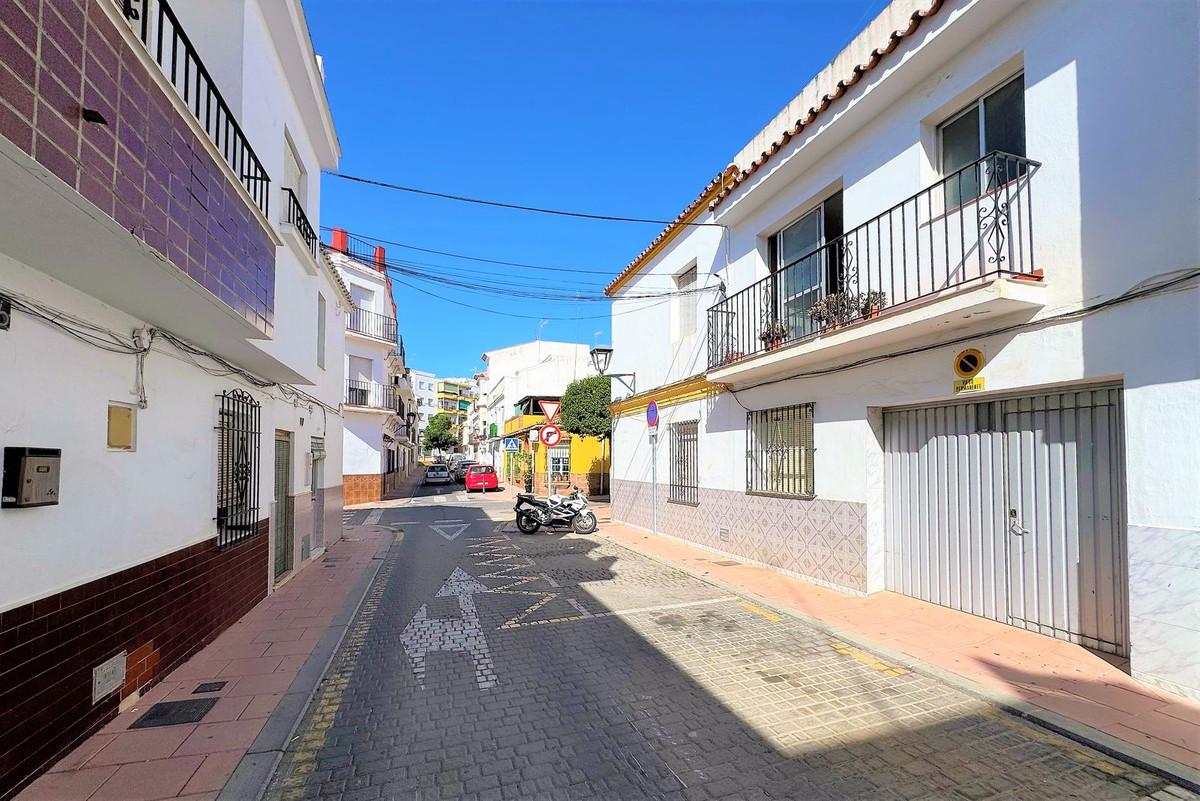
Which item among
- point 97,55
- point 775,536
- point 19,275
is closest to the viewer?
point 97,55

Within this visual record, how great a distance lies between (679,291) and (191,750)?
33.6 ft

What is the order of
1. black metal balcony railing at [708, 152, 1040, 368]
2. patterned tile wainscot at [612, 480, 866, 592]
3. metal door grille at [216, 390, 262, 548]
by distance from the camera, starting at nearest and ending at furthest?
1. black metal balcony railing at [708, 152, 1040, 368]
2. metal door grille at [216, 390, 262, 548]
3. patterned tile wainscot at [612, 480, 866, 592]

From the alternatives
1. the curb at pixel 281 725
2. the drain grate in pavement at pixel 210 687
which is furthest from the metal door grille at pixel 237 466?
the drain grate in pavement at pixel 210 687

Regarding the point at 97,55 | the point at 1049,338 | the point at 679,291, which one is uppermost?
the point at 679,291

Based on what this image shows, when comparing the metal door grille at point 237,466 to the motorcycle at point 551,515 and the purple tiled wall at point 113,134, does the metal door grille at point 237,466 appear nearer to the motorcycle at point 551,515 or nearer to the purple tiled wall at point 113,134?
the purple tiled wall at point 113,134

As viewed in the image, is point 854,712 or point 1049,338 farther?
point 1049,338

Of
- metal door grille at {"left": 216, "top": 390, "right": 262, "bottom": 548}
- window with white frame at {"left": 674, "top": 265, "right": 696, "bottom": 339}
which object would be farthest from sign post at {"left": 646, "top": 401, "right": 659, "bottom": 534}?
metal door grille at {"left": 216, "top": 390, "right": 262, "bottom": 548}

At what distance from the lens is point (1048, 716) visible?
12.2ft

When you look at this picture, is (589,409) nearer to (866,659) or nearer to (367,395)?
(367,395)

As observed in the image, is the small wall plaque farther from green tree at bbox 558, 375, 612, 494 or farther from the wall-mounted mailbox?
green tree at bbox 558, 375, 612, 494

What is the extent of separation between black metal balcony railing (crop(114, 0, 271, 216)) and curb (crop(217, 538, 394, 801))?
4196 mm

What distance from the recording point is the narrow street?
3135 millimetres

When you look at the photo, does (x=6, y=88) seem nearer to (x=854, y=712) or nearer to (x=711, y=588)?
(x=854, y=712)

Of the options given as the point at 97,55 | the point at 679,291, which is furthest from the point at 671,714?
the point at 679,291
